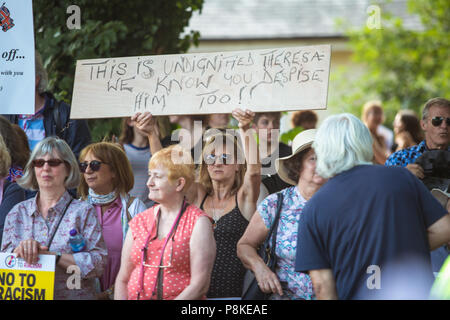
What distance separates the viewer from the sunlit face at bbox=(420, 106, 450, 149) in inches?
158

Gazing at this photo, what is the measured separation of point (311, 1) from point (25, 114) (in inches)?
602

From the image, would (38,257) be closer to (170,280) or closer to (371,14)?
(170,280)

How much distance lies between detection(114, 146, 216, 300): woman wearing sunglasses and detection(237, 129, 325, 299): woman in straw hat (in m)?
0.33

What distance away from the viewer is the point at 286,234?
332 centimetres

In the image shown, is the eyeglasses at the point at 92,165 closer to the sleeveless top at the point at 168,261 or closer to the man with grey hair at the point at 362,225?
the sleeveless top at the point at 168,261

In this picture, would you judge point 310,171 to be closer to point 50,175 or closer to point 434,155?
point 434,155

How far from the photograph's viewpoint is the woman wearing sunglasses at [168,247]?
122 inches

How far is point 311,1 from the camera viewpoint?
18250 mm

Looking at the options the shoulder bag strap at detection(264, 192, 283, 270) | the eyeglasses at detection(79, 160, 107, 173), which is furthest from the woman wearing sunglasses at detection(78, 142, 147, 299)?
the shoulder bag strap at detection(264, 192, 283, 270)

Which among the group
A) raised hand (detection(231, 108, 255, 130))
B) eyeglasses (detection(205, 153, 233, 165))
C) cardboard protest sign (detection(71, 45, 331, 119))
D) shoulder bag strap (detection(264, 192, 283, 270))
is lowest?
shoulder bag strap (detection(264, 192, 283, 270))

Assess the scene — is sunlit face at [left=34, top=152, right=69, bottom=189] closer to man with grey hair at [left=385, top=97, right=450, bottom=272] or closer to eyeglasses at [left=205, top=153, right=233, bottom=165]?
eyeglasses at [left=205, top=153, right=233, bottom=165]

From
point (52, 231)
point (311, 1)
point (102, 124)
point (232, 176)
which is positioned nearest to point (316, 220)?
point (232, 176)

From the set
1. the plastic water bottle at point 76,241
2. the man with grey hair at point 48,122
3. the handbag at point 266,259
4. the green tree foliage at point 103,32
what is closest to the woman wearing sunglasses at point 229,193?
the handbag at point 266,259

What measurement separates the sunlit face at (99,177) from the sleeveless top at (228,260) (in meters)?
0.76
